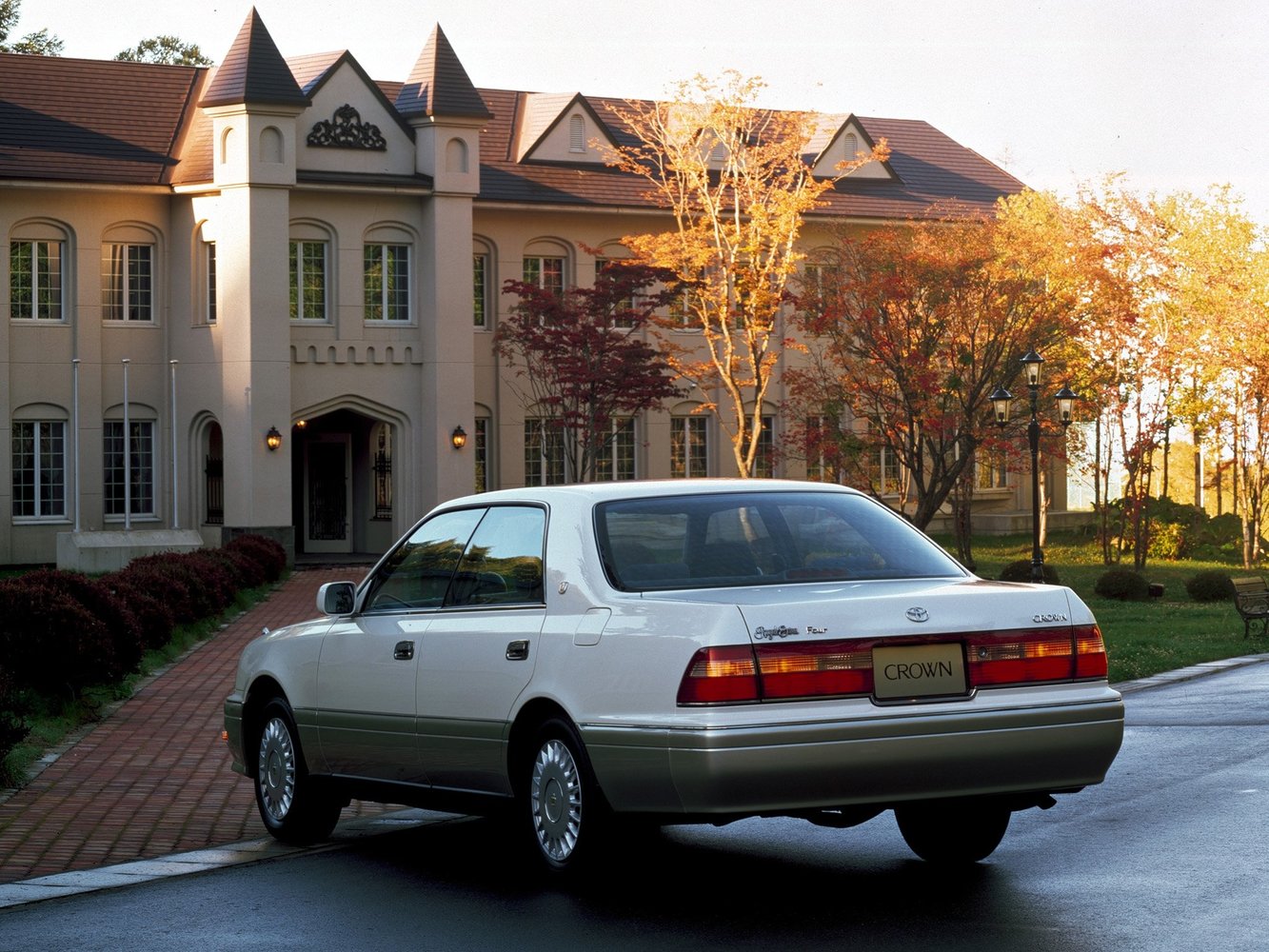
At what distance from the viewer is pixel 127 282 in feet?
124

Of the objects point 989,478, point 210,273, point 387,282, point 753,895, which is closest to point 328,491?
point 387,282

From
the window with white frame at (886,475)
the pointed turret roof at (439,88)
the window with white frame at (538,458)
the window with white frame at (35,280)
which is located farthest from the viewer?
the window with white frame at (886,475)

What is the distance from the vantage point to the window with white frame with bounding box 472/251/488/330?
40.4 metres

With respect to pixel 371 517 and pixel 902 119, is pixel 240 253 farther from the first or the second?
pixel 902 119

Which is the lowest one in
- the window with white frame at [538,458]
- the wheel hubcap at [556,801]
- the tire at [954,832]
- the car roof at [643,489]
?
the tire at [954,832]

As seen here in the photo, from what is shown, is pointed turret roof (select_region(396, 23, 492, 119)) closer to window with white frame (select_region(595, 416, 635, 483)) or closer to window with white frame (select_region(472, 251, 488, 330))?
window with white frame (select_region(472, 251, 488, 330))

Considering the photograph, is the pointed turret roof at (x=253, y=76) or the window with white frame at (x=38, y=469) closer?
the pointed turret roof at (x=253, y=76)

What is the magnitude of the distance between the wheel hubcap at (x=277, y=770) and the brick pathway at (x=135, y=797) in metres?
0.26

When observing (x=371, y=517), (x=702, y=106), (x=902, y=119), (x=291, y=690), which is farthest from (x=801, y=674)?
(x=902, y=119)

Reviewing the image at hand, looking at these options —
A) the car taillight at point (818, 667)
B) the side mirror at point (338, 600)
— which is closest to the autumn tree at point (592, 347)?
the side mirror at point (338, 600)

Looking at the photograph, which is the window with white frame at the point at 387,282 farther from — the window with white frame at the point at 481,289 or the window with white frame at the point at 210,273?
the window with white frame at the point at 210,273

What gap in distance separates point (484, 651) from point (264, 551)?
2434 centimetres

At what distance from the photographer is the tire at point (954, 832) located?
8025 millimetres

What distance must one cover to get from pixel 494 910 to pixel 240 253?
29.8 m
